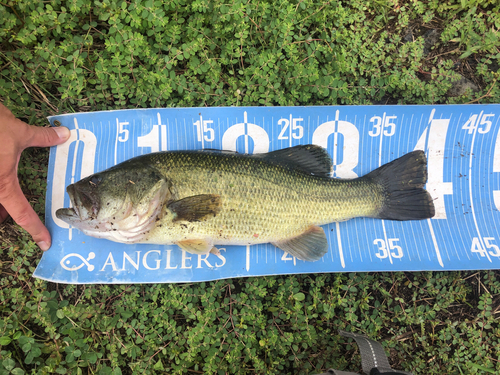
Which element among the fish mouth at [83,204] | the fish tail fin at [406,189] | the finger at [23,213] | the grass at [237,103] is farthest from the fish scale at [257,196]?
the finger at [23,213]

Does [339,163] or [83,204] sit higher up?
[83,204]

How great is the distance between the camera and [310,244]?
9.04 ft

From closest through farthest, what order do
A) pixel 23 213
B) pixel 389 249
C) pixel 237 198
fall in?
pixel 237 198
pixel 23 213
pixel 389 249

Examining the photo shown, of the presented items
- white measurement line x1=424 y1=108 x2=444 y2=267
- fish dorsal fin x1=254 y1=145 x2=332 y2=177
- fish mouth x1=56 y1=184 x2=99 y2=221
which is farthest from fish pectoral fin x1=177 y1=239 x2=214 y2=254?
white measurement line x1=424 y1=108 x2=444 y2=267

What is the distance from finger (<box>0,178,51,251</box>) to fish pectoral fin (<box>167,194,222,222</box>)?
1395 mm

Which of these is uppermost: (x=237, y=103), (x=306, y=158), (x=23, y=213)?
(x=237, y=103)

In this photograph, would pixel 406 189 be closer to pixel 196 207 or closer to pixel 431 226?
pixel 431 226

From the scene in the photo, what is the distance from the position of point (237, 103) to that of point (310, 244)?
5.44ft

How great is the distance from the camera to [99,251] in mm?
2920

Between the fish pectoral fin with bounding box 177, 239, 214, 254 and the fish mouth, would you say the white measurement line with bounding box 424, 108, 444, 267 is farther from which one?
the fish mouth

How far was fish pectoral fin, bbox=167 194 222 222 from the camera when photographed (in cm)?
242

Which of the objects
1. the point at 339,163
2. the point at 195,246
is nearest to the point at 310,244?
the point at 339,163

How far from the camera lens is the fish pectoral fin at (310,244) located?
275cm

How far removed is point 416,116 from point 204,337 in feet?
10.4
